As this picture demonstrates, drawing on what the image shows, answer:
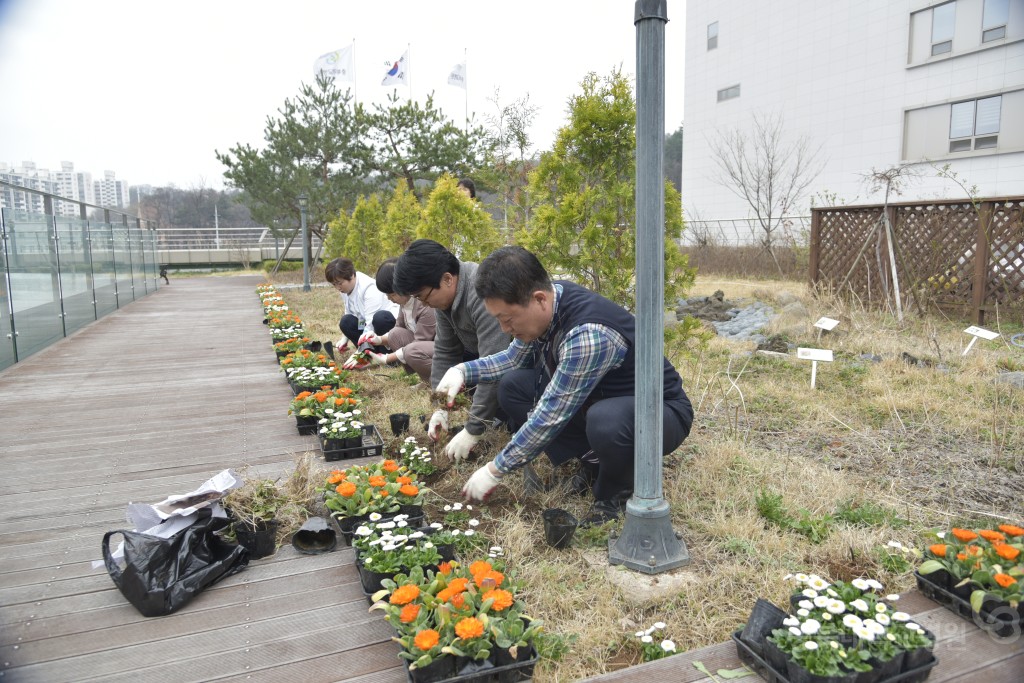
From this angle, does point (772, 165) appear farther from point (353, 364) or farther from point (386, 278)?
point (386, 278)

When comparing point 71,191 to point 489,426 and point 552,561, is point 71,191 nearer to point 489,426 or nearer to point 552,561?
point 489,426

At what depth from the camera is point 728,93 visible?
2073 centimetres

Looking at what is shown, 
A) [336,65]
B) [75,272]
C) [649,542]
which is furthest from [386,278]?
[336,65]

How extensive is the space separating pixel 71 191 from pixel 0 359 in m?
3.43

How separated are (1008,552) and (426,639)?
1467 mm

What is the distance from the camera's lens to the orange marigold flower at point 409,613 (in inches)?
61.8

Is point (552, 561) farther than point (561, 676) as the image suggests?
Yes

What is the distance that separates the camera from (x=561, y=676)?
5.35 ft

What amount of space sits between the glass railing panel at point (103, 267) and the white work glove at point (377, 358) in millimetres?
5925

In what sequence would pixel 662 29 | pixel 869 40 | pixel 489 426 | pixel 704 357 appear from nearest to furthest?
pixel 662 29, pixel 489 426, pixel 704 357, pixel 869 40

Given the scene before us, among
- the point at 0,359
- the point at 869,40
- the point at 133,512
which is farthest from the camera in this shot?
the point at 869,40

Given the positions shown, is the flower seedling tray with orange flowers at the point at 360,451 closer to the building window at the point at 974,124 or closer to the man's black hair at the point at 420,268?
the man's black hair at the point at 420,268

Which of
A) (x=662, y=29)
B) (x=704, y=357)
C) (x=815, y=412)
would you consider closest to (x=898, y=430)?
(x=815, y=412)

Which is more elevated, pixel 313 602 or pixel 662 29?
pixel 662 29
